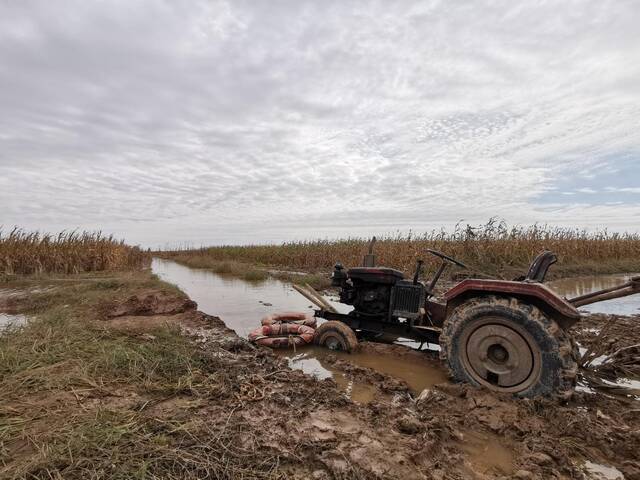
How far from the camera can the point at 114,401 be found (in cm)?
310

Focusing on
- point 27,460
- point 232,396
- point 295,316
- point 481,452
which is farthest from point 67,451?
point 295,316

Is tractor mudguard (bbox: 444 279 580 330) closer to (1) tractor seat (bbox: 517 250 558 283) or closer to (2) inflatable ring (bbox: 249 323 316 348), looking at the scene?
(1) tractor seat (bbox: 517 250 558 283)

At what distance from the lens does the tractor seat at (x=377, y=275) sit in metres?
5.01

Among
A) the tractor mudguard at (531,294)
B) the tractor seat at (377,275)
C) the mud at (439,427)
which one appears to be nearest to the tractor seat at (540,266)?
the tractor mudguard at (531,294)

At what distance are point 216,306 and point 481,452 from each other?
24.7ft

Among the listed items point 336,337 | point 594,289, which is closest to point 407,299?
point 336,337

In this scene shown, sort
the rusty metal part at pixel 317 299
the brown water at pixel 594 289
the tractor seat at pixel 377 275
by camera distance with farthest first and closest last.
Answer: the brown water at pixel 594 289, the rusty metal part at pixel 317 299, the tractor seat at pixel 377 275

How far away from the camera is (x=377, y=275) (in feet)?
16.7

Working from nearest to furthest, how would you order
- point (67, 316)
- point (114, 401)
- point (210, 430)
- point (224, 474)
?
1. point (224, 474)
2. point (210, 430)
3. point (114, 401)
4. point (67, 316)

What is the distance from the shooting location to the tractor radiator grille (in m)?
4.84

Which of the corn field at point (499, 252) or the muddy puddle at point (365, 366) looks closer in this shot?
the muddy puddle at point (365, 366)

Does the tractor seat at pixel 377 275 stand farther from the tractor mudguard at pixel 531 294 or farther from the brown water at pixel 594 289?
the brown water at pixel 594 289

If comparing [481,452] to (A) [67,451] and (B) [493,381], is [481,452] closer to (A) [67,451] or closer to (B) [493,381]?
(B) [493,381]

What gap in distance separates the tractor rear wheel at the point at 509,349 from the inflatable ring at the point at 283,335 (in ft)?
7.67
